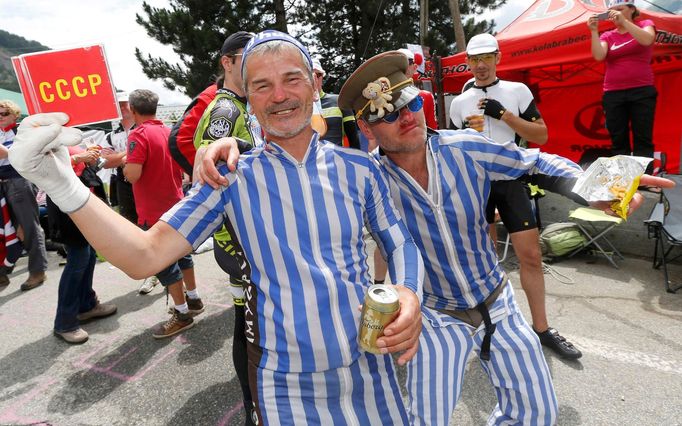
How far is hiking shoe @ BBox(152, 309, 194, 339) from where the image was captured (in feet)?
11.7

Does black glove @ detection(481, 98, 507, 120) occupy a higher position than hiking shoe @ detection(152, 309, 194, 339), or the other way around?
black glove @ detection(481, 98, 507, 120)

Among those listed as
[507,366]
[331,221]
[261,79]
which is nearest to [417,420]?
[507,366]

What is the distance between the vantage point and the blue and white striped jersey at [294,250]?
4.55 ft

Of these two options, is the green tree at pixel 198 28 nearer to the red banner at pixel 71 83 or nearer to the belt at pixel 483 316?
the red banner at pixel 71 83

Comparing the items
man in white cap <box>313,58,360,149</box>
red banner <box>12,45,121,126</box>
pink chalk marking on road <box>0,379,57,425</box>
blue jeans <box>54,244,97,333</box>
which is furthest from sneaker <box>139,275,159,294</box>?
man in white cap <box>313,58,360,149</box>

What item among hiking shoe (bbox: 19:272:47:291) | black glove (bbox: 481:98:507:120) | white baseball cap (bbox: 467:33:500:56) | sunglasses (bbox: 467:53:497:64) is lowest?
hiking shoe (bbox: 19:272:47:291)

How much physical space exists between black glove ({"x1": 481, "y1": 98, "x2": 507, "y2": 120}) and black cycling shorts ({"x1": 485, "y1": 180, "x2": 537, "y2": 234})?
69 cm

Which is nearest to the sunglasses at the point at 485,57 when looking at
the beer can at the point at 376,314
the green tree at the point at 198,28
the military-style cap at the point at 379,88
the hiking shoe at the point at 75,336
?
the military-style cap at the point at 379,88

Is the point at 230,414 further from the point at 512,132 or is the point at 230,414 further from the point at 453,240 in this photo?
the point at 512,132

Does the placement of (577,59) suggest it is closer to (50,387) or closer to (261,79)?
(261,79)

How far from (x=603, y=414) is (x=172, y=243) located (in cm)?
247

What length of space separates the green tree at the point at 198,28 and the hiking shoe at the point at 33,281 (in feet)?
27.3

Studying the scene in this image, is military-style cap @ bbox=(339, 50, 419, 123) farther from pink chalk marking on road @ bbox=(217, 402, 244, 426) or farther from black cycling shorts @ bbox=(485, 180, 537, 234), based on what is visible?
pink chalk marking on road @ bbox=(217, 402, 244, 426)

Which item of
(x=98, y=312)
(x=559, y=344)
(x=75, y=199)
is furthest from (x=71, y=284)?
(x=559, y=344)
